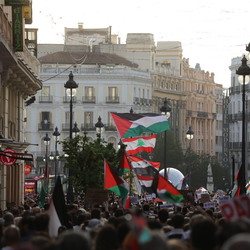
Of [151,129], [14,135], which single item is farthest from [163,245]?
[14,135]

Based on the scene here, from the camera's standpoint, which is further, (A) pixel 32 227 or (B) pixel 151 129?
(B) pixel 151 129

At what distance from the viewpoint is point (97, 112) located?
131m

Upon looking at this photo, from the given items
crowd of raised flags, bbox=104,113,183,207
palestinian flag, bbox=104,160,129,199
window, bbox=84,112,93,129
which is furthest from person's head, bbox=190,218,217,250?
window, bbox=84,112,93,129

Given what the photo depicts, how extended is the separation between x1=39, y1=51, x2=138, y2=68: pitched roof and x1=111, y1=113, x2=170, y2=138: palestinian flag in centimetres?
9084

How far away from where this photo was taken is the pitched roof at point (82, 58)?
129375 millimetres

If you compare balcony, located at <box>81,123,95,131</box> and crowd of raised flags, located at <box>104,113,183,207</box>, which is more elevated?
balcony, located at <box>81,123,95,131</box>

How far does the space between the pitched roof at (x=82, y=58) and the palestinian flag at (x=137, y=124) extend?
298 feet

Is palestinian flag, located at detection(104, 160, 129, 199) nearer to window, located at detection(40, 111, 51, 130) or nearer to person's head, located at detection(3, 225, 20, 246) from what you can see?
person's head, located at detection(3, 225, 20, 246)

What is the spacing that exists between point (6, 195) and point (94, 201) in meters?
13.0

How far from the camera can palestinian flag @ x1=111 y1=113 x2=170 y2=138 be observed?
120 ft

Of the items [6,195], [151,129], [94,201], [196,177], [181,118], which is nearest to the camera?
[94,201]

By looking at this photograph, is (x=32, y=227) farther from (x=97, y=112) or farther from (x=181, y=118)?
Answer: (x=181, y=118)

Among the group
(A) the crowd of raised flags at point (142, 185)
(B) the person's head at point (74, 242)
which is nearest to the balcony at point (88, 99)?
(A) the crowd of raised flags at point (142, 185)

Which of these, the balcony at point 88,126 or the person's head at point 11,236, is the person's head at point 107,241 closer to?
the person's head at point 11,236
